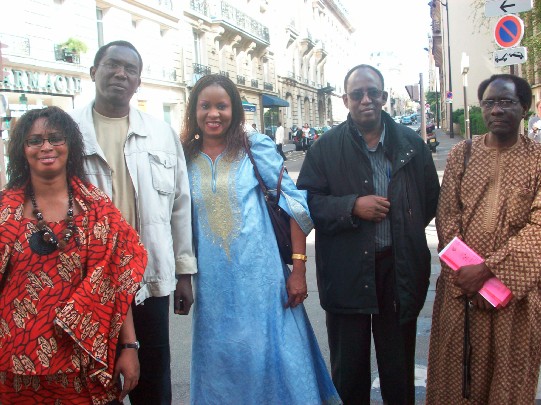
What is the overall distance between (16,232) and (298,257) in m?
1.43

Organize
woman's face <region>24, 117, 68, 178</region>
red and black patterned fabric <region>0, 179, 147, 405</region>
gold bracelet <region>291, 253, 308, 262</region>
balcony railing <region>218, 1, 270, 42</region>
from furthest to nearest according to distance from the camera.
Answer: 1. balcony railing <region>218, 1, 270, 42</region>
2. gold bracelet <region>291, 253, 308, 262</region>
3. woman's face <region>24, 117, 68, 178</region>
4. red and black patterned fabric <region>0, 179, 147, 405</region>

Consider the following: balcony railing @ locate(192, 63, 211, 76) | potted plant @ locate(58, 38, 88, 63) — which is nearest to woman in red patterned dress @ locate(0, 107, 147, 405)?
potted plant @ locate(58, 38, 88, 63)

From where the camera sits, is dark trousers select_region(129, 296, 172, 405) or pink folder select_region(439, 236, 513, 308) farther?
dark trousers select_region(129, 296, 172, 405)

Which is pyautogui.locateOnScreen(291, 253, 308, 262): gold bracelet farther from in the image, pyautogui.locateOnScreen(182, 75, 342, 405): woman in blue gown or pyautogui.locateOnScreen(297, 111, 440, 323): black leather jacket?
pyautogui.locateOnScreen(297, 111, 440, 323): black leather jacket

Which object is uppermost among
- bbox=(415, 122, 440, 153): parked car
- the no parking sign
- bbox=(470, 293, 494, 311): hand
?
the no parking sign

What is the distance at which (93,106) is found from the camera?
305cm

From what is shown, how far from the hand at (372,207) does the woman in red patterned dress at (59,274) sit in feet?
3.81

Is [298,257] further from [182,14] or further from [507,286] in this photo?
[182,14]

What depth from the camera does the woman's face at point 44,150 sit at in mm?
2443

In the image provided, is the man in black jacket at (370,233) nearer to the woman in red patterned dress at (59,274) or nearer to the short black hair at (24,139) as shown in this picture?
the woman in red patterned dress at (59,274)

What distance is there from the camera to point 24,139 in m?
2.45

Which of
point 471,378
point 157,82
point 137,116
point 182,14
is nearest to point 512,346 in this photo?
point 471,378

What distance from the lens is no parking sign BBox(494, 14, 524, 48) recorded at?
696 centimetres

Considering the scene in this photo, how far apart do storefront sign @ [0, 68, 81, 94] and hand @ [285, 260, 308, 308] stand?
47.2 ft
